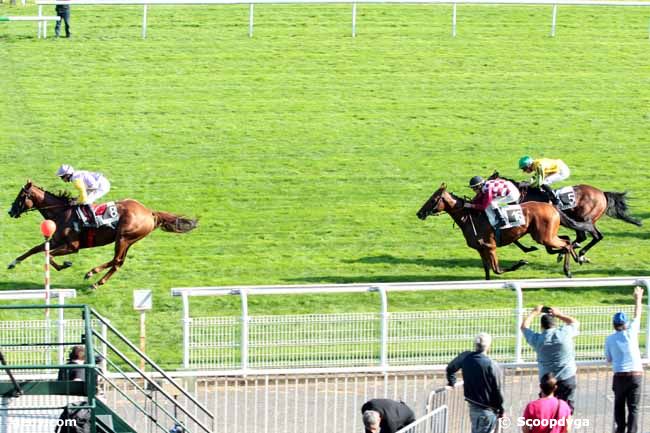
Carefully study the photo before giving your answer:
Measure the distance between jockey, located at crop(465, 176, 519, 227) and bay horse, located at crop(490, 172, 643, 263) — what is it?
0.58 meters

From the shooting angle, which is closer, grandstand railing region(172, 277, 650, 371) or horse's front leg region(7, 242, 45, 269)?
grandstand railing region(172, 277, 650, 371)

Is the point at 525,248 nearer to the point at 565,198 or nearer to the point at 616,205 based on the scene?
the point at 565,198

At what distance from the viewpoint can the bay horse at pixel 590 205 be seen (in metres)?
19.6

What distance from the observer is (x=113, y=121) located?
25047mm

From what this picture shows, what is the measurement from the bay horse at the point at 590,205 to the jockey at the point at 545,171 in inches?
3.2

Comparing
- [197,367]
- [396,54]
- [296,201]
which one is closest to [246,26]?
[396,54]

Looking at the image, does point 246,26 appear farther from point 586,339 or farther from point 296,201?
point 586,339

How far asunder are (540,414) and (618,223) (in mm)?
11084

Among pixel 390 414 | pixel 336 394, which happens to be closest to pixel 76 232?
pixel 336 394

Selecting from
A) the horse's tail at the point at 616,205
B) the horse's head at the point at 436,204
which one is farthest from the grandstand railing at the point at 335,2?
the horse's head at the point at 436,204

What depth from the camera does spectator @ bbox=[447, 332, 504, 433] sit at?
11.7 metres

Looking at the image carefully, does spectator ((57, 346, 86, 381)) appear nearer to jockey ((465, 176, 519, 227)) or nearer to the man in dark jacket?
the man in dark jacket

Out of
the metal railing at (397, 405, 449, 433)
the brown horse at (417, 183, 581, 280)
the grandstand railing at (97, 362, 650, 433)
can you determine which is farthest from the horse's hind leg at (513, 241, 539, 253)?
the metal railing at (397, 405, 449, 433)

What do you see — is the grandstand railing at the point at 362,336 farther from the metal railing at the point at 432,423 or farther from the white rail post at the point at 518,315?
the metal railing at the point at 432,423
